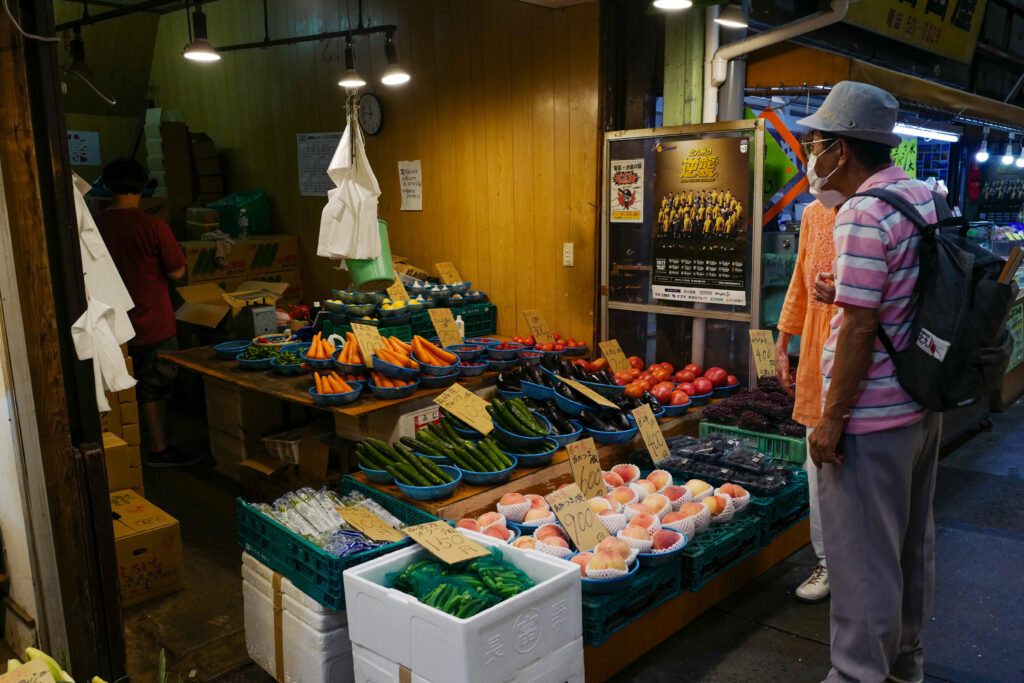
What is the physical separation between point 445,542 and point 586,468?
100 centimetres

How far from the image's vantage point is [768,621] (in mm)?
3566

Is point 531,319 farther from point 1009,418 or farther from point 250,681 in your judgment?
point 1009,418

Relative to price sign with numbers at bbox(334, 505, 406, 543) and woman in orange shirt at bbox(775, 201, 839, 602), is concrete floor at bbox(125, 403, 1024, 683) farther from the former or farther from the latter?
price sign with numbers at bbox(334, 505, 406, 543)

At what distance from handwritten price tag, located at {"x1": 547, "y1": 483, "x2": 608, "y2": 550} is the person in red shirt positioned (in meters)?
3.77

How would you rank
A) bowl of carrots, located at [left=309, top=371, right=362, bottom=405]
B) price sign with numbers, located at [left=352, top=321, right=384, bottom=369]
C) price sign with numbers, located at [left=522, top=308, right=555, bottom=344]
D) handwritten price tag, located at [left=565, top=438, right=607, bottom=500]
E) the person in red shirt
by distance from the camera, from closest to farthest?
handwritten price tag, located at [left=565, top=438, right=607, bottom=500], bowl of carrots, located at [left=309, top=371, right=362, bottom=405], price sign with numbers, located at [left=352, top=321, right=384, bottom=369], the person in red shirt, price sign with numbers, located at [left=522, top=308, right=555, bottom=344]

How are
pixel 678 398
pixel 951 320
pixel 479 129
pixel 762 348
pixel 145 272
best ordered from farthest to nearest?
pixel 479 129, pixel 145 272, pixel 678 398, pixel 762 348, pixel 951 320

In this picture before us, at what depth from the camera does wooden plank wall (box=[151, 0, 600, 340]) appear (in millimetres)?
5625

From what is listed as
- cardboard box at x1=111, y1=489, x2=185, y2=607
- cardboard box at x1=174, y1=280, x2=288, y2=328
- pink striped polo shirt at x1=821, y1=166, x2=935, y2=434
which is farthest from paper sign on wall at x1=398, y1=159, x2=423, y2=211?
pink striped polo shirt at x1=821, y1=166, x2=935, y2=434

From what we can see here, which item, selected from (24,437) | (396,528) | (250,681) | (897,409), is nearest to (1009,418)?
(897,409)

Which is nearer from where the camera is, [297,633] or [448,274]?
[297,633]

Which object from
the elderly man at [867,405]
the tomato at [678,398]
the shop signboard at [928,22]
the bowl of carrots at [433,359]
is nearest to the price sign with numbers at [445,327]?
the bowl of carrots at [433,359]

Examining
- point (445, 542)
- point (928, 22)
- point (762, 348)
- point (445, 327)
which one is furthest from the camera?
point (928, 22)

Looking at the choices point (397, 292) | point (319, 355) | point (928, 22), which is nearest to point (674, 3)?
point (319, 355)

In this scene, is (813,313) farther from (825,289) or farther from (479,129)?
(479,129)
